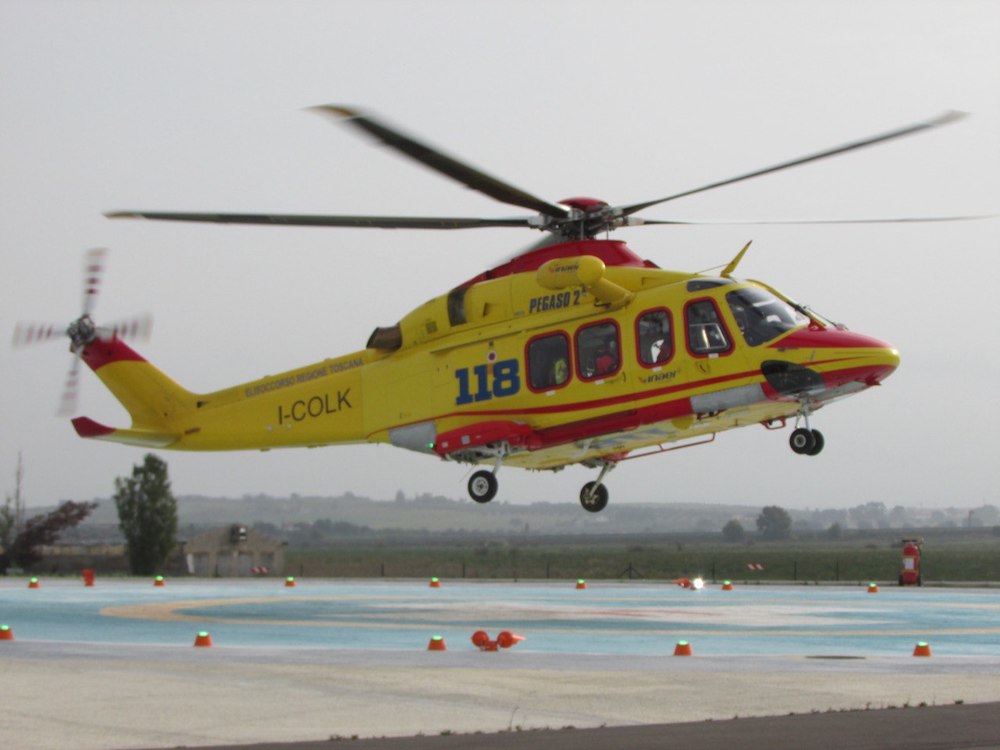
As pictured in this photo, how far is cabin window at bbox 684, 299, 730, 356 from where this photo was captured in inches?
885

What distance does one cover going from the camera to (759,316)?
22.3 m

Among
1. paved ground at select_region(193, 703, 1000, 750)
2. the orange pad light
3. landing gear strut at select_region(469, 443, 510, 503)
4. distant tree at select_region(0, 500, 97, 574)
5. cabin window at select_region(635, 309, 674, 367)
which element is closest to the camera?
paved ground at select_region(193, 703, 1000, 750)

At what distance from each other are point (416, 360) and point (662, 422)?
5.16 m

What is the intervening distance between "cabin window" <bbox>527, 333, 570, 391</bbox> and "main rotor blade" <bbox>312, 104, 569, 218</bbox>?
223 cm

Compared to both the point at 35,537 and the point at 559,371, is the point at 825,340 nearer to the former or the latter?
the point at 559,371

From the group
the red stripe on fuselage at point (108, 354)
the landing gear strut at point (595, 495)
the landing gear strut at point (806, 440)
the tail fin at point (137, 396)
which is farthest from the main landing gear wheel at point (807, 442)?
the red stripe on fuselage at point (108, 354)

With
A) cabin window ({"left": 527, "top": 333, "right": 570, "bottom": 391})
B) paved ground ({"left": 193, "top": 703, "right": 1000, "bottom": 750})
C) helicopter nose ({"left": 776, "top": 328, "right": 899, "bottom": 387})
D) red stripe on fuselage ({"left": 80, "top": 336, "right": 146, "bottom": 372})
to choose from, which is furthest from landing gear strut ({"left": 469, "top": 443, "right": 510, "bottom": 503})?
paved ground ({"left": 193, "top": 703, "right": 1000, "bottom": 750})

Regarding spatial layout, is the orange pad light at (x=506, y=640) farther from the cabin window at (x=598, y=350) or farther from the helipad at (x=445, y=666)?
the cabin window at (x=598, y=350)

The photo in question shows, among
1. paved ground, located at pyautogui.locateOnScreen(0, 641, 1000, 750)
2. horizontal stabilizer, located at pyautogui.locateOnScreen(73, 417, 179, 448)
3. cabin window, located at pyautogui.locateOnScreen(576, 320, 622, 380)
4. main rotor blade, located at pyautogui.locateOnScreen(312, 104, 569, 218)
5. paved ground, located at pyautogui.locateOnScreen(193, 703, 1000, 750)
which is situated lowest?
paved ground, located at pyautogui.locateOnScreen(193, 703, 1000, 750)

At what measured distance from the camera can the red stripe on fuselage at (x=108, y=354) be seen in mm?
29734

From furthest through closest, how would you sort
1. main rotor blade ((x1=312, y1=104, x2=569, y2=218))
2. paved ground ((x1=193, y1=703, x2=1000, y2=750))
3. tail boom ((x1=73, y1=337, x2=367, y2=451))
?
1. tail boom ((x1=73, y1=337, x2=367, y2=451))
2. main rotor blade ((x1=312, y1=104, x2=569, y2=218))
3. paved ground ((x1=193, y1=703, x2=1000, y2=750))

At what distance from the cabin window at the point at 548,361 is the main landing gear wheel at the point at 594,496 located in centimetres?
386

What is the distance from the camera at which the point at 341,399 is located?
2666 cm

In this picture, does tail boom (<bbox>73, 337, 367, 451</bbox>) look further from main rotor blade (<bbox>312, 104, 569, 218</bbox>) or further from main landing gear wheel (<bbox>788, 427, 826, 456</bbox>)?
main landing gear wheel (<bbox>788, 427, 826, 456</bbox>)
